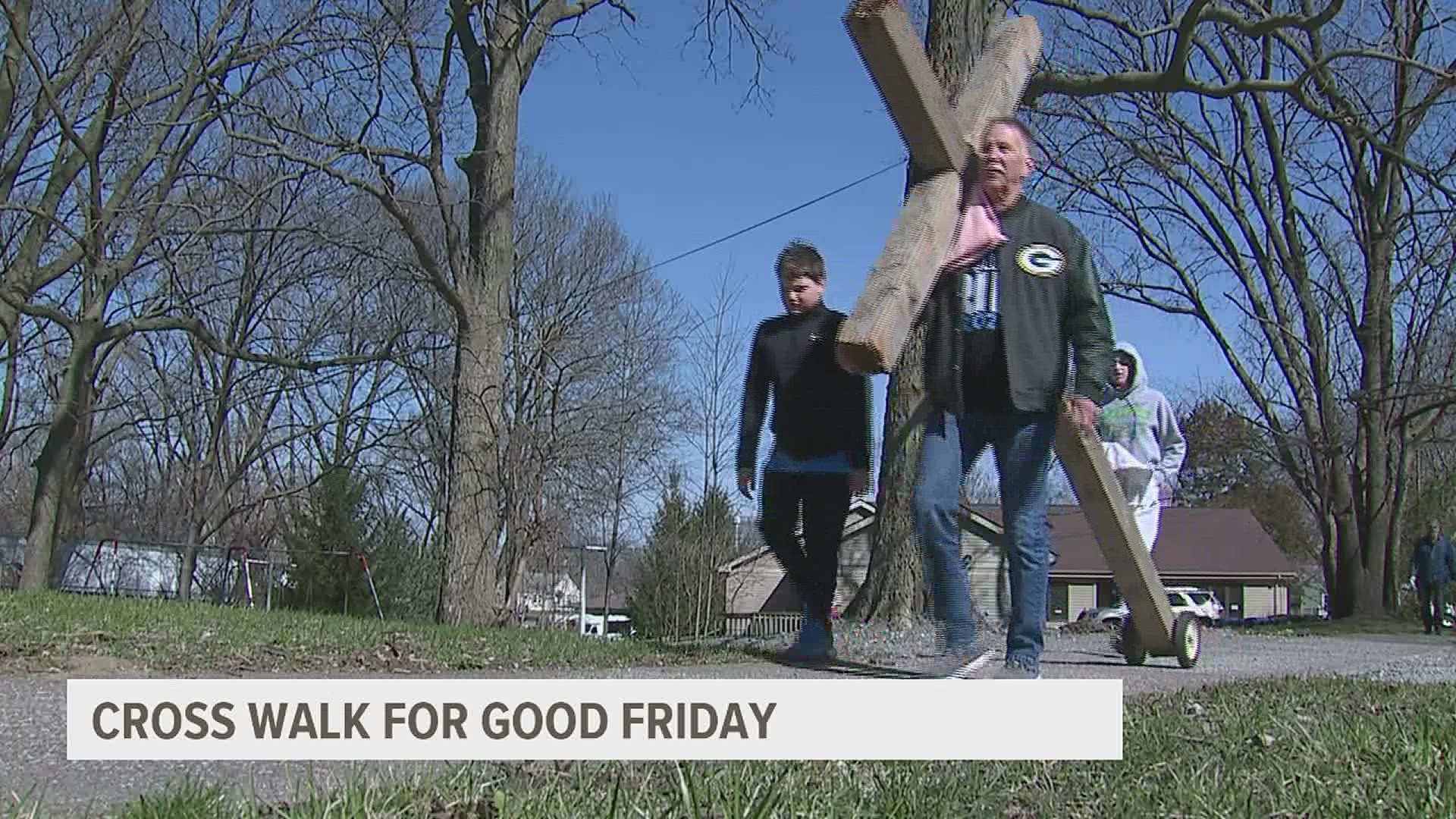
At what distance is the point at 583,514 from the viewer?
2555cm

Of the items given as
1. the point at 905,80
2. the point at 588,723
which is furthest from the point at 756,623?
the point at 588,723

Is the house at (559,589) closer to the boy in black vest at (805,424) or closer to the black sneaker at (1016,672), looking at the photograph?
the boy in black vest at (805,424)

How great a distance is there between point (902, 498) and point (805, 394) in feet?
8.86

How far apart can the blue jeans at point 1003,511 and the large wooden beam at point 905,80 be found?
82 cm

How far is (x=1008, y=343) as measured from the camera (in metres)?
3.87

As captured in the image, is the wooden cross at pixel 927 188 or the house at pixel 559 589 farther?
the house at pixel 559 589

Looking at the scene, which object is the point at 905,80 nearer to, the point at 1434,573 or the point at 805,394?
the point at 805,394

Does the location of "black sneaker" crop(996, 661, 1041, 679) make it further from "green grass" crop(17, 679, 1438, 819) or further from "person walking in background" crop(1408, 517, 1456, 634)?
"person walking in background" crop(1408, 517, 1456, 634)

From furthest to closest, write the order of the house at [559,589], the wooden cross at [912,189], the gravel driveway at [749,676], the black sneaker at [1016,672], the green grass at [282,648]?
the house at [559,589]
the green grass at [282,648]
the black sneaker at [1016,672]
the wooden cross at [912,189]
the gravel driveway at [749,676]

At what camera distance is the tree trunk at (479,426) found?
1190 cm

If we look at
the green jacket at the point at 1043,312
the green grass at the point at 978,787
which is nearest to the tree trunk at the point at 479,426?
the green jacket at the point at 1043,312

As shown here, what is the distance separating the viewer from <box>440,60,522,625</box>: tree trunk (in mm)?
11898

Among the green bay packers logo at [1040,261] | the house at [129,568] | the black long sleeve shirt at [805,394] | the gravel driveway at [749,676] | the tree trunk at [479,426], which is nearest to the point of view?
the gravel driveway at [749,676]

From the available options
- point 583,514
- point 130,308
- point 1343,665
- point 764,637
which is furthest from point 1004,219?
point 130,308
